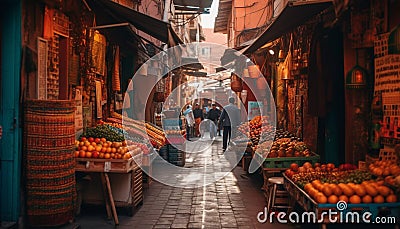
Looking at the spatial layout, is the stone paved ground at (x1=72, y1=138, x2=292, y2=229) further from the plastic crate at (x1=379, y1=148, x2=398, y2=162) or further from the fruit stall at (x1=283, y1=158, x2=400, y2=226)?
the plastic crate at (x1=379, y1=148, x2=398, y2=162)

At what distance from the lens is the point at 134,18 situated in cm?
888

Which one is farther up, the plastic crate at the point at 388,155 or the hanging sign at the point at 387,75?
the hanging sign at the point at 387,75

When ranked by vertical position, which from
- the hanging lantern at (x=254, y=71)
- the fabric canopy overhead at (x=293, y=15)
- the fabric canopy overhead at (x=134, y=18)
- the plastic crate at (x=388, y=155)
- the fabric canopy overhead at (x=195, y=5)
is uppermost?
the fabric canopy overhead at (x=195, y=5)

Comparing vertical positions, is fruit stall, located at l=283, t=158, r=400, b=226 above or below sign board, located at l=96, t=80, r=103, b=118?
below

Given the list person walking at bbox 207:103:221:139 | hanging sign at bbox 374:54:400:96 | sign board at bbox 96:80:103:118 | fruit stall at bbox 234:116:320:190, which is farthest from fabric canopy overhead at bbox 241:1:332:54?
person walking at bbox 207:103:221:139

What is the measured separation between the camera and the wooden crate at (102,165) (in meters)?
7.21

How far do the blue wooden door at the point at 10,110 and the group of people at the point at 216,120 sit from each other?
1059cm

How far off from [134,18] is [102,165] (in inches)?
125

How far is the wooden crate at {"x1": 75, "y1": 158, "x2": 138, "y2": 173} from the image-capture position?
7211 millimetres

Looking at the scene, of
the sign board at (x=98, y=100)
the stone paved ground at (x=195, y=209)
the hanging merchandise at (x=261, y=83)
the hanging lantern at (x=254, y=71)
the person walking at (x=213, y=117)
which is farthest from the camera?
the person walking at (x=213, y=117)

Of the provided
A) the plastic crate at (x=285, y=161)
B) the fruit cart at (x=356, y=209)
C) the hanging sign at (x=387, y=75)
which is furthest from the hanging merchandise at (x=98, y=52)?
the fruit cart at (x=356, y=209)

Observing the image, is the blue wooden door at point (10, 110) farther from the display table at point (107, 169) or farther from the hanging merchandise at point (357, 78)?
the hanging merchandise at point (357, 78)

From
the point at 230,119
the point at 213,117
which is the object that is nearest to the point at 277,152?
the point at 230,119

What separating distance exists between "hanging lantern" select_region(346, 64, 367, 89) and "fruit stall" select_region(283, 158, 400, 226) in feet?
4.89
